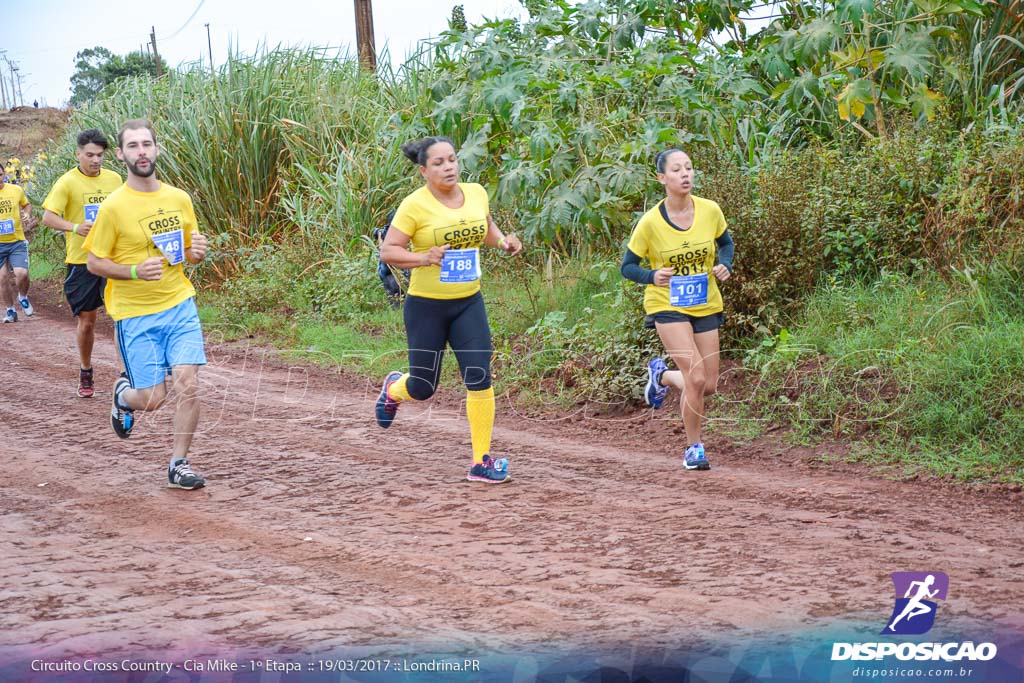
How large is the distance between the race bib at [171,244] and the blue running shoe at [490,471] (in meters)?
2.28

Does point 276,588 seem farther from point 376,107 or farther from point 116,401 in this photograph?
point 376,107

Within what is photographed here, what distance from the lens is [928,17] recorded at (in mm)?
9469

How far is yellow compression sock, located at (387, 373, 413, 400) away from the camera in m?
7.18

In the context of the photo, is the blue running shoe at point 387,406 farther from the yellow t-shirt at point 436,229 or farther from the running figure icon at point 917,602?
the running figure icon at point 917,602

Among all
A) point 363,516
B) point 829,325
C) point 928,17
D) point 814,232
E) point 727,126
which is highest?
point 928,17

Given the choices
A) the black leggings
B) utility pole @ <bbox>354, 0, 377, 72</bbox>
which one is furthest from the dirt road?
utility pole @ <bbox>354, 0, 377, 72</bbox>

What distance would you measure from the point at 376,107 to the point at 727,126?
26.6ft

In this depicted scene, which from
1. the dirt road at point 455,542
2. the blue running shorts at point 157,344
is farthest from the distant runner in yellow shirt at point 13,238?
the blue running shorts at point 157,344

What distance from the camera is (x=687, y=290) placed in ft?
22.5

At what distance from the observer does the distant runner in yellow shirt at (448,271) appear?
6582mm

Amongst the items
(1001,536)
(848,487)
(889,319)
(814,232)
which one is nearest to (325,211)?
(814,232)

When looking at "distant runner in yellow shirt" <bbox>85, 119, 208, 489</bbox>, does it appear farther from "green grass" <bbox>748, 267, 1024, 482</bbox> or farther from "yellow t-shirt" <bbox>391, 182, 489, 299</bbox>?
"green grass" <bbox>748, 267, 1024, 482</bbox>

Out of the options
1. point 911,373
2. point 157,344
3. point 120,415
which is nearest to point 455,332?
point 157,344

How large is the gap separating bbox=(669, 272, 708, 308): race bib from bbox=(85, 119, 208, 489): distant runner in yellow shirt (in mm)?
2959
